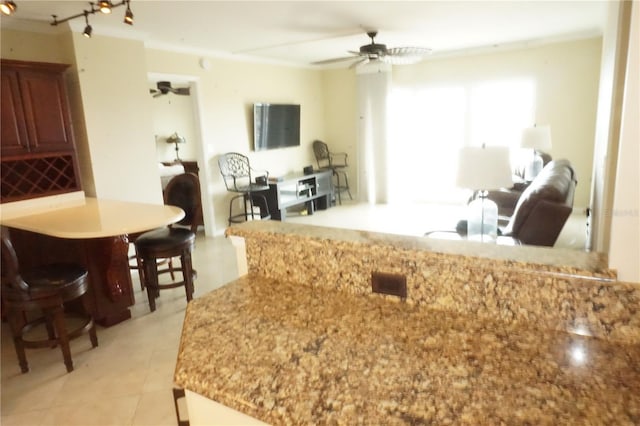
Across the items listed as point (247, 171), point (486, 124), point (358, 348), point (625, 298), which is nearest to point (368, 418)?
point (358, 348)

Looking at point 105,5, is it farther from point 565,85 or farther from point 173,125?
point 565,85

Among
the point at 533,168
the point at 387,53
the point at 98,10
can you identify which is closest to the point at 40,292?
the point at 98,10

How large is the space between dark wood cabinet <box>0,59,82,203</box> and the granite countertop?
295 cm

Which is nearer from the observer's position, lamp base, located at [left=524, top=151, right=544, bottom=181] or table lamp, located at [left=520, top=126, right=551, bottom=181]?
table lamp, located at [left=520, top=126, right=551, bottom=181]

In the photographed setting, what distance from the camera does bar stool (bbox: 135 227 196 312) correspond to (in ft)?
9.70

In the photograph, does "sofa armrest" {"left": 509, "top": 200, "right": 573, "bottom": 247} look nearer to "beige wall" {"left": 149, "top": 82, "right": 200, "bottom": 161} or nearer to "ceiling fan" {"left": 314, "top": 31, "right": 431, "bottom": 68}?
"ceiling fan" {"left": 314, "top": 31, "right": 431, "bottom": 68}

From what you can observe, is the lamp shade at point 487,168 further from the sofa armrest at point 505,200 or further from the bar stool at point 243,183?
the bar stool at point 243,183

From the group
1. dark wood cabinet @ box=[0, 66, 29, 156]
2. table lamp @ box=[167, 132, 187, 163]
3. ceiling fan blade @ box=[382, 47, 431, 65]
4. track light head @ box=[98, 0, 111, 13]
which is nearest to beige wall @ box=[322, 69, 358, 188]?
table lamp @ box=[167, 132, 187, 163]

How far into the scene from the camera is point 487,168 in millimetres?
2480

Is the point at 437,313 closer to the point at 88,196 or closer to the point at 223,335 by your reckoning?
the point at 223,335

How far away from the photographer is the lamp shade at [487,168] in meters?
Answer: 2.46

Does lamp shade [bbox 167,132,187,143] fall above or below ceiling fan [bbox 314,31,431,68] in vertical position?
below

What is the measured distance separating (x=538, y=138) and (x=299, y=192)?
335 centimetres

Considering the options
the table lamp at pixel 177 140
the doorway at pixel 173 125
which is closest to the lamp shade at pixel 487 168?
the doorway at pixel 173 125
